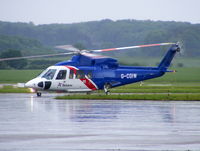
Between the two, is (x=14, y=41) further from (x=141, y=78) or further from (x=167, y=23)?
(x=167, y=23)

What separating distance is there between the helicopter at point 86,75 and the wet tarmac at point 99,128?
29.2 ft

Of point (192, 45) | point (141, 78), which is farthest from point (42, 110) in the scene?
point (192, 45)

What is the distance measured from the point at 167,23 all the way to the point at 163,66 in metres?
110

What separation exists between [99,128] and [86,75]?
17.4 m

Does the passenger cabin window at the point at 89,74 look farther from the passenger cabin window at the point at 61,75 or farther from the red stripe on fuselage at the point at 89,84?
the passenger cabin window at the point at 61,75

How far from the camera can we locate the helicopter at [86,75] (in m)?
33.8

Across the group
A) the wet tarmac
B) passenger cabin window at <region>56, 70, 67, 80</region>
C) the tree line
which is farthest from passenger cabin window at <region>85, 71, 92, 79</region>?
the tree line

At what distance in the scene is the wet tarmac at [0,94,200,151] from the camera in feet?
45.4

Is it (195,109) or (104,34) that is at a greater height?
(104,34)

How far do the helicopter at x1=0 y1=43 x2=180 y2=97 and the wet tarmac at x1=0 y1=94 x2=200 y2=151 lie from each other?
889cm

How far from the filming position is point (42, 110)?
23.3m

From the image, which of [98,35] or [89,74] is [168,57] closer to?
[89,74]

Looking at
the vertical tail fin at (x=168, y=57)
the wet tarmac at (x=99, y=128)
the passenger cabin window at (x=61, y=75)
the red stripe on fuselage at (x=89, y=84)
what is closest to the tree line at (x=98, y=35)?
the vertical tail fin at (x=168, y=57)

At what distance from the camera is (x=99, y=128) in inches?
667
